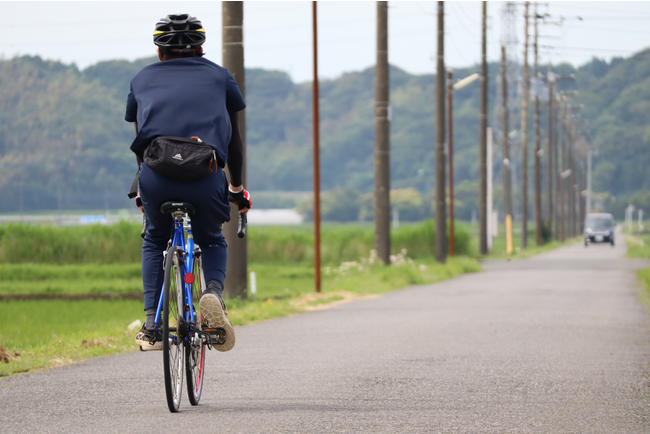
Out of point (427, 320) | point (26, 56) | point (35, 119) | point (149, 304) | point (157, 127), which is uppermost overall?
point (26, 56)

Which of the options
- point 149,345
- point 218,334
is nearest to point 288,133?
point 218,334

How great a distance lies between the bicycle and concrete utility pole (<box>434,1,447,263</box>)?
82.0 ft

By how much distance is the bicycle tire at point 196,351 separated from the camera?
5.32 metres

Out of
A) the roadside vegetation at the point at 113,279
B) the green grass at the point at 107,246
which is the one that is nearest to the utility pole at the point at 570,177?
the roadside vegetation at the point at 113,279

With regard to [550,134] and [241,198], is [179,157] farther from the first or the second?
[550,134]

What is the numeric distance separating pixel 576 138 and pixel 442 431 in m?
120

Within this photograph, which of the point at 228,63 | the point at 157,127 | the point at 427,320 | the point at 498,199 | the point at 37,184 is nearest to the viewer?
the point at 157,127

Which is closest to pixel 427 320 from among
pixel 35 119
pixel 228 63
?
pixel 228 63

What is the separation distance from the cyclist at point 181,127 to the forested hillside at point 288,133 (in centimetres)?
10335

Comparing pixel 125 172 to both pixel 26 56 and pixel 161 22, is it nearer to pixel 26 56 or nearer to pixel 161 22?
pixel 26 56

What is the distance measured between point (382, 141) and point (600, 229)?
43.2m

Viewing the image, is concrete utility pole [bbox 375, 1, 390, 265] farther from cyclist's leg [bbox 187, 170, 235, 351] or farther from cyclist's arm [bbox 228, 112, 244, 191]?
cyclist's leg [bbox 187, 170, 235, 351]

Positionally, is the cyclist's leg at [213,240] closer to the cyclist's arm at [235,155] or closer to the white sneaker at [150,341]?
the cyclist's arm at [235,155]

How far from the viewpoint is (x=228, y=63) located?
14.5 m
